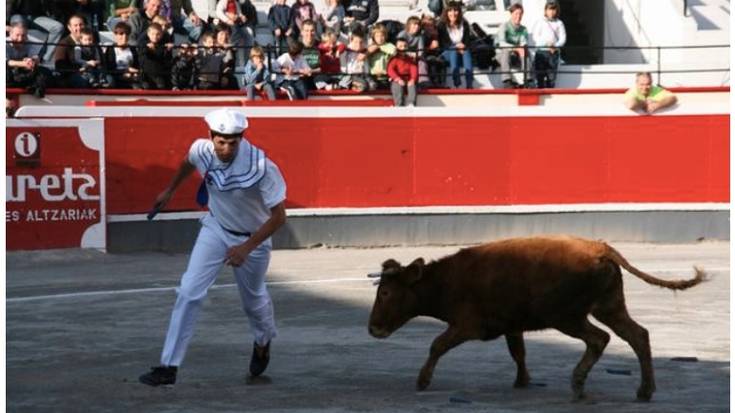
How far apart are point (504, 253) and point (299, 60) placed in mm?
11374

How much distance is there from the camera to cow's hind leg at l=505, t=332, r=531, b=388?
31.6 ft

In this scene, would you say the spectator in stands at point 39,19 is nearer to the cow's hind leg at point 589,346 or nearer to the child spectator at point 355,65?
the child spectator at point 355,65

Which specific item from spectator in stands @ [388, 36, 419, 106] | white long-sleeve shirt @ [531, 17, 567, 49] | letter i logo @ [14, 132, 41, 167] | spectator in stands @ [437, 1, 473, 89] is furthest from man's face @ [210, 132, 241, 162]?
white long-sleeve shirt @ [531, 17, 567, 49]

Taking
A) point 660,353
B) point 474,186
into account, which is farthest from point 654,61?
point 660,353

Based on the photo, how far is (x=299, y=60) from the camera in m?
20.4

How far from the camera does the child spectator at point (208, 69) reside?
65.7 ft

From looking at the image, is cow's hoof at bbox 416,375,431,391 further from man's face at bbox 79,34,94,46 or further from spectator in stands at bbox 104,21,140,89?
man's face at bbox 79,34,94,46

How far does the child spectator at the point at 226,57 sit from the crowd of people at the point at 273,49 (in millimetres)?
16

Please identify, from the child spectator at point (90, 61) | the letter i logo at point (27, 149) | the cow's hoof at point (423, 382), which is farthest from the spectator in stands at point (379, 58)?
the cow's hoof at point (423, 382)

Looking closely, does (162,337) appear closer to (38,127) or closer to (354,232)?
(38,127)

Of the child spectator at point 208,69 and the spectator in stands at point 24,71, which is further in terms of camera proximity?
the child spectator at point 208,69

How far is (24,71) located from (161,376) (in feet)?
32.4

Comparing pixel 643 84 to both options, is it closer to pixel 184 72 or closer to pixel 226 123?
pixel 184 72

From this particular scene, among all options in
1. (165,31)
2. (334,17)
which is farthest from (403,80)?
(165,31)
